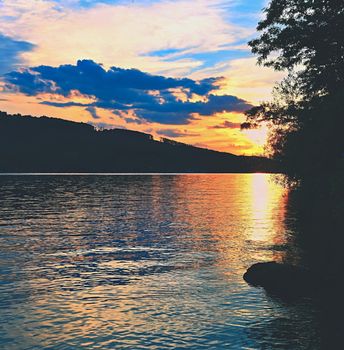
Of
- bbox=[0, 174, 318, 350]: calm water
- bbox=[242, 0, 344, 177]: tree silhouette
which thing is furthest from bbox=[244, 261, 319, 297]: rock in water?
bbox=[242, 0, 344, 177]: tree silhouette

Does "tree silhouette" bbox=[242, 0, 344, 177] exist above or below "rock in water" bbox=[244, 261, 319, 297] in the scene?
above

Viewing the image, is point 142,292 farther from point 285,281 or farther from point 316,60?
point 316,60

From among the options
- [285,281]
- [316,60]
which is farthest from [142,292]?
[316,60]

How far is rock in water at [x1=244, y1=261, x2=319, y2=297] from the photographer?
27734 mm

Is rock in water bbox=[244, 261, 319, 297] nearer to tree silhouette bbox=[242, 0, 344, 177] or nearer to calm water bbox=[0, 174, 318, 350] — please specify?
calm water bbox=[0, 174, 318, 350]

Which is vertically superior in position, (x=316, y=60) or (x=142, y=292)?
(x=316, y=60)

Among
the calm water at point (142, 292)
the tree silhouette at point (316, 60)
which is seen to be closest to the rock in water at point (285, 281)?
the calm water at point (142, 292)

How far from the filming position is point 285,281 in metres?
28.3

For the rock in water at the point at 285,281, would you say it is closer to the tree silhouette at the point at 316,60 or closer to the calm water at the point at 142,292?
the calm water at the point at 142,292

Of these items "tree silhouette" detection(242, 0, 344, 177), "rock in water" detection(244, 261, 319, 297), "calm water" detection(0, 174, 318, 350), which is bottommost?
"calm water" detection(0, 174, 318, 350)

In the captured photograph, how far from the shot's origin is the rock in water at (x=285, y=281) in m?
27.7

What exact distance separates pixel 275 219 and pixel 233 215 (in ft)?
25.6

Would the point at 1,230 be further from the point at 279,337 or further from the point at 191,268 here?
the point at 279,337

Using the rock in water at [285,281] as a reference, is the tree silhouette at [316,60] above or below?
above
